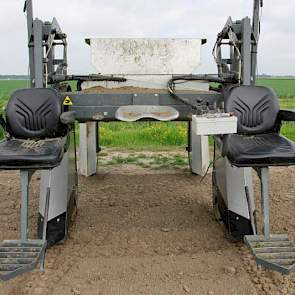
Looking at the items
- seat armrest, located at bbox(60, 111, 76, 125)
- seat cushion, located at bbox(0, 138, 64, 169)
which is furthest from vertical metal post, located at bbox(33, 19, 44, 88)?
seat cushion, located at bbox(0, 138, 64, 169)

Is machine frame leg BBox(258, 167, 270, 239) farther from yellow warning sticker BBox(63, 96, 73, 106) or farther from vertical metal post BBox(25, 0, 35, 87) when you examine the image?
vertical metal post BBox(25, 0, 35, 87)

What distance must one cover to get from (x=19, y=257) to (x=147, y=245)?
1133mm

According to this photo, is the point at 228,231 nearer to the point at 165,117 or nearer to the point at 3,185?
the point at 165,117

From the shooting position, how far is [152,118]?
3871 mm

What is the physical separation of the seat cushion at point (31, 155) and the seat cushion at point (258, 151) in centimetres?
115

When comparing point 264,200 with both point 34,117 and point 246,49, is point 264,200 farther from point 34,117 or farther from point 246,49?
point 34,117

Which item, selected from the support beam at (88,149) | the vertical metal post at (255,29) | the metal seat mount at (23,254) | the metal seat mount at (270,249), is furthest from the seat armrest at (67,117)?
the support beam at (88,149)

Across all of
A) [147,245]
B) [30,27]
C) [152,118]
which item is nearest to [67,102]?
[152,118]

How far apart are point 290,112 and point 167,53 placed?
5.67ft

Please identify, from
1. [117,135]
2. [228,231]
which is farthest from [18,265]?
[117,135]

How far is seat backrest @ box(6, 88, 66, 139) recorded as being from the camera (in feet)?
12.4

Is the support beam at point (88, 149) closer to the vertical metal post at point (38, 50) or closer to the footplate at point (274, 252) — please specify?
the vertical metal post at point (38, 50)

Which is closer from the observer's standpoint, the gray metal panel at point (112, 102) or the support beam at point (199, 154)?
the gray metal panel at point (112, 102)

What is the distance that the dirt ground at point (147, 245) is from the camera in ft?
10.2
